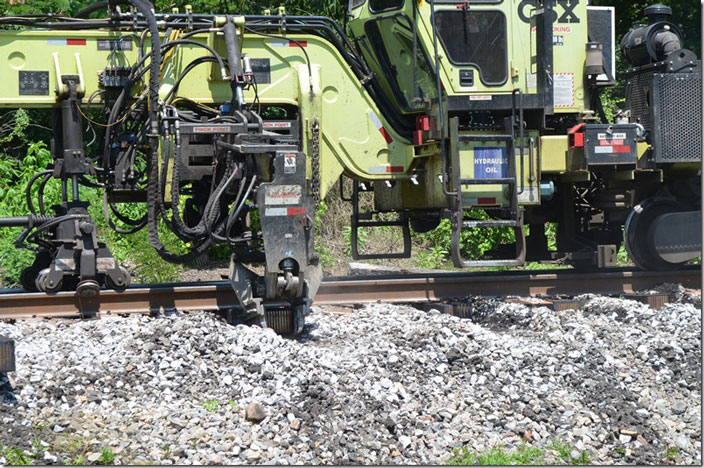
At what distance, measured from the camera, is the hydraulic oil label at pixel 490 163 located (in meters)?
9.44

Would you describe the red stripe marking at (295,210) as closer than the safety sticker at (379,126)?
Yes

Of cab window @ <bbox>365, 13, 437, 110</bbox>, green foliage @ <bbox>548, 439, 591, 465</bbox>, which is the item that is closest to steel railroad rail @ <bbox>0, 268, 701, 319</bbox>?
cab window @ <bbox>365, 13, 437, 110</bbox>

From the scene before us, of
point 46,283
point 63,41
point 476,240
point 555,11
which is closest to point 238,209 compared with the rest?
point 46,283

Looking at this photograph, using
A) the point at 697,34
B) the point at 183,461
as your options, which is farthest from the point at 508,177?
the point at 697,34

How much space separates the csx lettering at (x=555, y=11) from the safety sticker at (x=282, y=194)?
3.31 metres

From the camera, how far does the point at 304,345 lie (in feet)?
24.5

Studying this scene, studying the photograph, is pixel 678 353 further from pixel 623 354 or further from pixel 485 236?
pixel 485 236

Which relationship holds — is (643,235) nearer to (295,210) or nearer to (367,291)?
(367,291)

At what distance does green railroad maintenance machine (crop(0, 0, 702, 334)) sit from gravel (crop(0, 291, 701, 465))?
1.02 metres

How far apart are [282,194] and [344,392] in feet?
6.92

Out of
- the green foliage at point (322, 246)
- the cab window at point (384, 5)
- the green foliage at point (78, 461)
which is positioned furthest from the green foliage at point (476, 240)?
the green foliage at point (78, 461)

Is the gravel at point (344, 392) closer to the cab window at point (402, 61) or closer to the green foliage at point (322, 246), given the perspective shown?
the cab window at point (402, 61)

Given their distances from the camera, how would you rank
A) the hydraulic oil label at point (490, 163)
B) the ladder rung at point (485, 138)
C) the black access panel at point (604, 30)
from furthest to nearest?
1. the black access panel at point (604, 30)
2. the hydraulic oil label at point (490, 163)
3. the ladder rung at point (485, 138)

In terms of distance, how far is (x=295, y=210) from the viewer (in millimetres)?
7883
